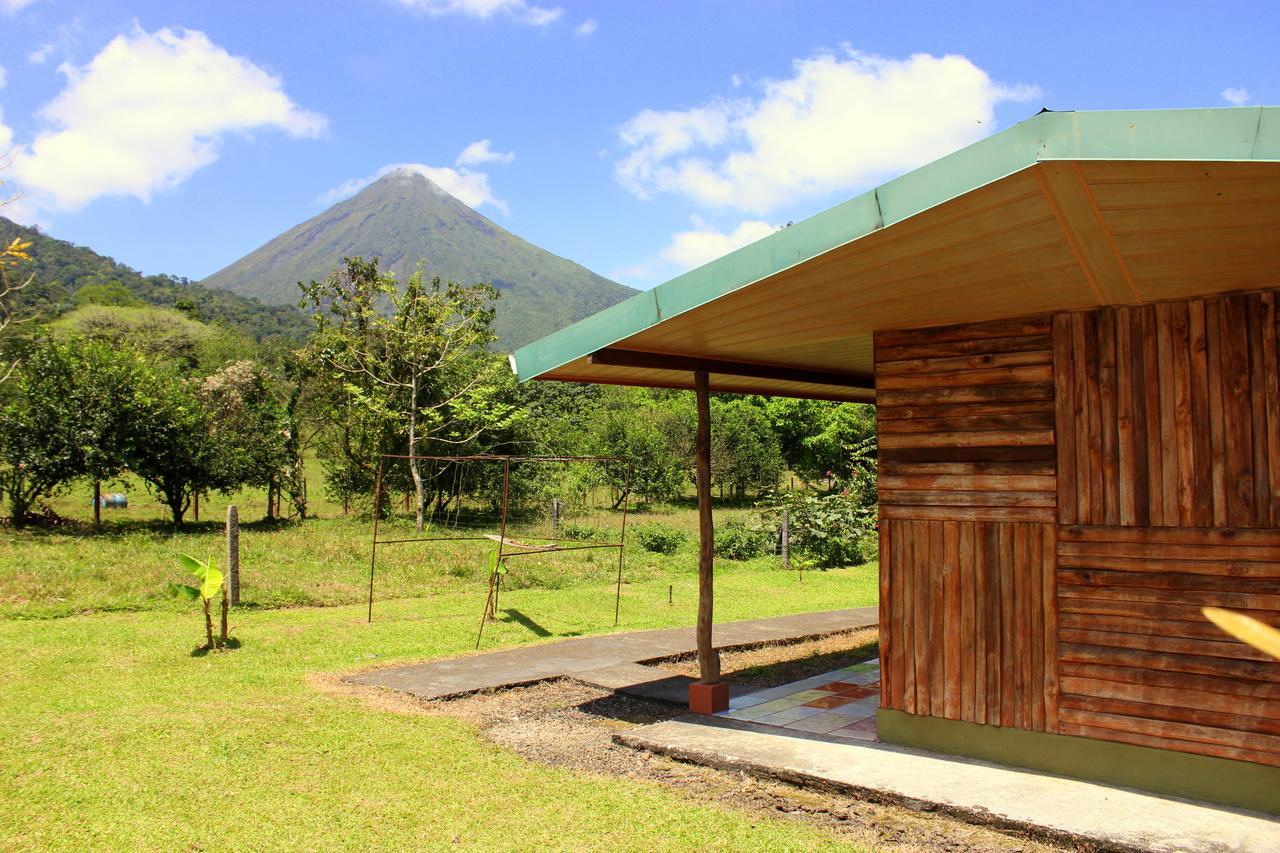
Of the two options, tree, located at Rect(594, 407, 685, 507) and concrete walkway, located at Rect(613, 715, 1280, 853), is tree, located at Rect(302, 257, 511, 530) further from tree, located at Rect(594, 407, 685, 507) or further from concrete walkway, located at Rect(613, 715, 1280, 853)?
concrete walkway, located at Rect(613, 715, 1280, 853)

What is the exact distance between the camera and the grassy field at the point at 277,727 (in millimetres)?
4062

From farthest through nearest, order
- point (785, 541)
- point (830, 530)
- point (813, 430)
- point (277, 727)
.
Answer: point (813, 430)
point (830, 530)
point (785, 541)
point (277, 727)

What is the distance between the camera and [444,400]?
18.2m

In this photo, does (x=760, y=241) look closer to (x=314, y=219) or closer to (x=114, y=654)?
(x=114, y=654)

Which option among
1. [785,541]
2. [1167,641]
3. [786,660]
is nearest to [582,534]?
[785,541]

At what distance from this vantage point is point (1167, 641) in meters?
4.25

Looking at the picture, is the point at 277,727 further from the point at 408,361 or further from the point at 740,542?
the point at 408,361

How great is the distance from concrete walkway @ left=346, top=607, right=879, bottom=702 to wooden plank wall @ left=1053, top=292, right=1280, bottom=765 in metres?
3.03

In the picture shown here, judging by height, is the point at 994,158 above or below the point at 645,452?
above

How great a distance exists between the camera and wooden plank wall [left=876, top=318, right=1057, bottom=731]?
15.3 ft

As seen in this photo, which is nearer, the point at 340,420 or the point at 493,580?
the point at 493,580

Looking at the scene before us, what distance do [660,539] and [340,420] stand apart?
7071 mm

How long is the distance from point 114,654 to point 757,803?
19.9 ft

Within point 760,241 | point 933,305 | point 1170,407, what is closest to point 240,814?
point 760,241
